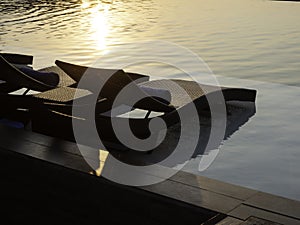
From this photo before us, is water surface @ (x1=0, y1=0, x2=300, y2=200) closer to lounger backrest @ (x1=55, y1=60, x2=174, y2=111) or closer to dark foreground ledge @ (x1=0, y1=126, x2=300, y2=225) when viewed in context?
lounger backrest @ (x1=55, y1=60, x2=174, y2=111)

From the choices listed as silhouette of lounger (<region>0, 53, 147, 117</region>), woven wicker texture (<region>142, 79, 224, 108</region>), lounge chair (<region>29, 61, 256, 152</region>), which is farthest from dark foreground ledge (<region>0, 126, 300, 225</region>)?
woven wicker texture (<region>142, 79, 224, 108</region>)

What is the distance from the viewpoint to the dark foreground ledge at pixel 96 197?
87.5 inches

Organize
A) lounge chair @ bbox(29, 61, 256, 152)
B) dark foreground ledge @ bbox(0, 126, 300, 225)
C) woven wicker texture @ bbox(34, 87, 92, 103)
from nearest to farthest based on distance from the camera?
dark foreground ledge @ bbox(0, 126, 300, 225) < lounge chair @ bbox(29, 61, 256, 152) < woven wicker texture @ bbox(34, 87, 92, 103)

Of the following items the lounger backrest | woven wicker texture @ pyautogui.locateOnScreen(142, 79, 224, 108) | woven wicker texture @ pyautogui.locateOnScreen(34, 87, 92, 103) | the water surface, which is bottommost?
the water surface

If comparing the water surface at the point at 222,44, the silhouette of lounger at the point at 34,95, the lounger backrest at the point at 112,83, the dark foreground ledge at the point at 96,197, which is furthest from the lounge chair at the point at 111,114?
the dark foreground ledge at the point at 96,197

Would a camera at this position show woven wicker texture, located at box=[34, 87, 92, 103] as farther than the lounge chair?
Yes

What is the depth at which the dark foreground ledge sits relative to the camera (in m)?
2.22

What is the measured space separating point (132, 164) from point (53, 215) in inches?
17.5

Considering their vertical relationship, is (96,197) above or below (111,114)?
above

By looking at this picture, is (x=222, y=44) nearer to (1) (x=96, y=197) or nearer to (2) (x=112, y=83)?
(2) (x=112, y=83)

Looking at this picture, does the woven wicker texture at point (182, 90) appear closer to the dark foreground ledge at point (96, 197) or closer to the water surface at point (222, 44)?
the water surface at point (222, 44)

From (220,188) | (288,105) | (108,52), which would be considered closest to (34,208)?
(220,188)

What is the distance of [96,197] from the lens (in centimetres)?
254

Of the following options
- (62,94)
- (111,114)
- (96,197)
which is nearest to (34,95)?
(62,94)
